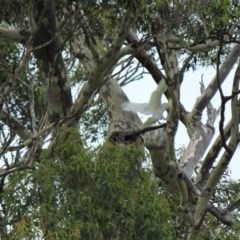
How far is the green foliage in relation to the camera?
14.3 feet

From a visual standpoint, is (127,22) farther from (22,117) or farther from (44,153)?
(22,117)

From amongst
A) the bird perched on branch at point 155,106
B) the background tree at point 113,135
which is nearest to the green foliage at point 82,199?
the background tree at point 113,135

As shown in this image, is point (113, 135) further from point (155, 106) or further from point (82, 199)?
point (82, 199)

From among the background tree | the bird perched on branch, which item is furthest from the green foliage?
the bird perched on branch

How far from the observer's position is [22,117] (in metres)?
7.98

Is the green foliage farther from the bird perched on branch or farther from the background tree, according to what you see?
the bird perched on branch

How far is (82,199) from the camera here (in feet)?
14.6

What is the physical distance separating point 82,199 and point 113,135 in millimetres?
1458

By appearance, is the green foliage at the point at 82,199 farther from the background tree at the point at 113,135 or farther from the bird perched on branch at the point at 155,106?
the bird perched on branch at the point at 155,106

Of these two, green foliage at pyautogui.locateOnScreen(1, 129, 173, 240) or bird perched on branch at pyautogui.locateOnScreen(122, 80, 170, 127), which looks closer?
green foliage at pyautogui.locateOnScreen(1, 129, 173, 240)

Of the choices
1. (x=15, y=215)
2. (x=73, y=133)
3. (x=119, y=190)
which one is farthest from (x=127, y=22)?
(x=15, y=215)

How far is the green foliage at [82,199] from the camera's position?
4344 millimetres

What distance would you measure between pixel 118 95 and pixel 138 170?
1.54 meters

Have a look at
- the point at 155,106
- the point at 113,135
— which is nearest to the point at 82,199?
the point at 155,106
